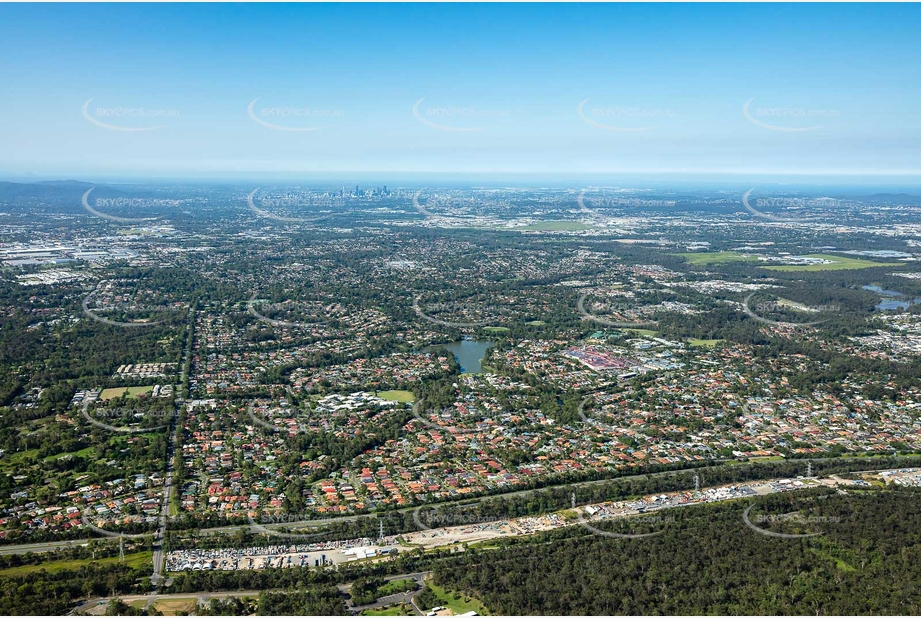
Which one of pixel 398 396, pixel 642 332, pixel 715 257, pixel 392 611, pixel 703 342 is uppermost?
pixel 715 257

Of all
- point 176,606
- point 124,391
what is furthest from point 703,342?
point 176,606

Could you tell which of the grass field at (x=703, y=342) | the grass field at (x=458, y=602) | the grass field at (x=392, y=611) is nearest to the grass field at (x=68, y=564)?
the grass field at (x=392, y=611)

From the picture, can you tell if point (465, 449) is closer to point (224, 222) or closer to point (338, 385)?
point (338, 385)

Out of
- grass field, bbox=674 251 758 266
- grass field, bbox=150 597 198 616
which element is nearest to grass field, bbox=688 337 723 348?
grass field, bbox=674 251 758 266

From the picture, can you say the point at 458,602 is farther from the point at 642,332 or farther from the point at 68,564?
the point at 642,332

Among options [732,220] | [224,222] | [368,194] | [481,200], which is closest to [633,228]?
[732,220]

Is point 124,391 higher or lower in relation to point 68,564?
higher
